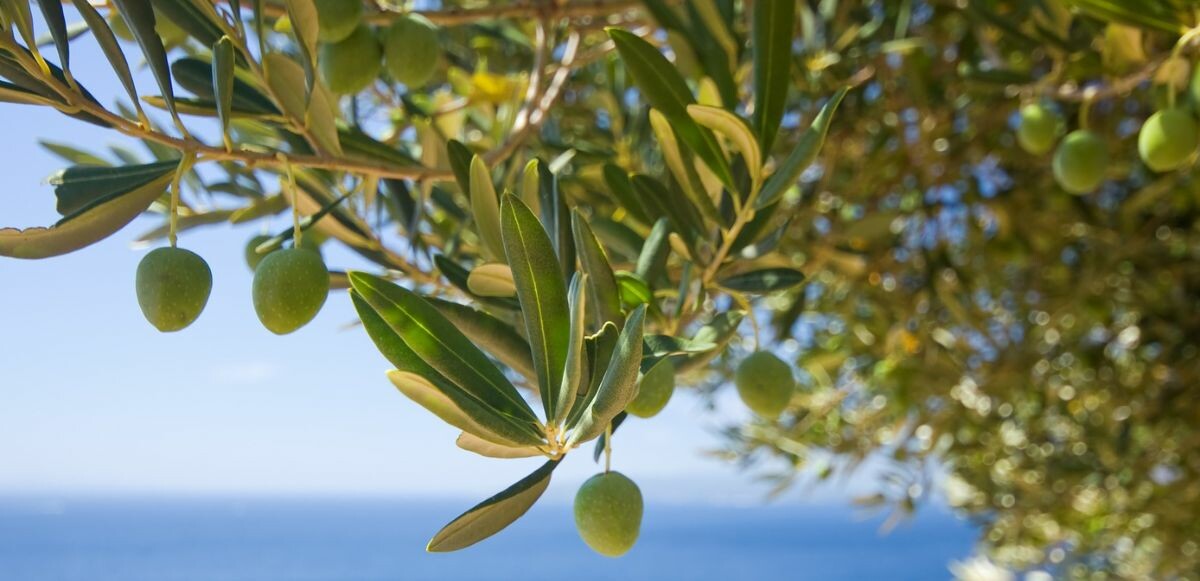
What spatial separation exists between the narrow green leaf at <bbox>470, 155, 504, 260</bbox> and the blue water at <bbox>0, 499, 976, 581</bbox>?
42579 mm

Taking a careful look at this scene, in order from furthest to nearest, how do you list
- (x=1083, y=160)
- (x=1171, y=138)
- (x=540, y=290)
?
(x=1083, y=160) → (x=1171, y=138) → (x=540, y=290)

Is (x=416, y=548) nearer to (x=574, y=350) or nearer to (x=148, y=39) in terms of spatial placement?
(x=148, y=39)

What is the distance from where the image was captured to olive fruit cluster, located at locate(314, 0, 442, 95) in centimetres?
92

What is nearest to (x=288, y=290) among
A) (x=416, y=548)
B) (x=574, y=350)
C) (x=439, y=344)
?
(x=439, y=344)

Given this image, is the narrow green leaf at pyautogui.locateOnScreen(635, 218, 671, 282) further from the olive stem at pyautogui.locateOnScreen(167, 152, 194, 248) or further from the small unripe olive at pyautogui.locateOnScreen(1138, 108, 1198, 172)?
the small unripe olive at pyautogui.locateOnScreen(1138, 108, 1198, 172)

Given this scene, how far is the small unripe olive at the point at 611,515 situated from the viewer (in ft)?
2.29

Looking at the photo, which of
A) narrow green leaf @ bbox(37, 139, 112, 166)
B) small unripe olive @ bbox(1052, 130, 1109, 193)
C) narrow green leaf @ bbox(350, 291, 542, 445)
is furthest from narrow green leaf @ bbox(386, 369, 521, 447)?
small unripe olive @ bbox(1052, 130, 1109, 193)

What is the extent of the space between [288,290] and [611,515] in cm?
30

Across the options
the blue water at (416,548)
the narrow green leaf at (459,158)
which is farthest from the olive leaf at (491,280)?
the blue water at (416,548)

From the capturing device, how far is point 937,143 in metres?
2.26

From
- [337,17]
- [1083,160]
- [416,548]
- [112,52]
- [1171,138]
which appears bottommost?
[112,52]

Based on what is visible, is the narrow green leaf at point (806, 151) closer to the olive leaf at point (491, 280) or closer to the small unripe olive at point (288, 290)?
the olive leaf at point (491, 280)

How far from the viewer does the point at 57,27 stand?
2.32 feet

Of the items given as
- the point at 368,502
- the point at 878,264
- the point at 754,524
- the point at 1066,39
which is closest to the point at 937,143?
the point at 878,264
